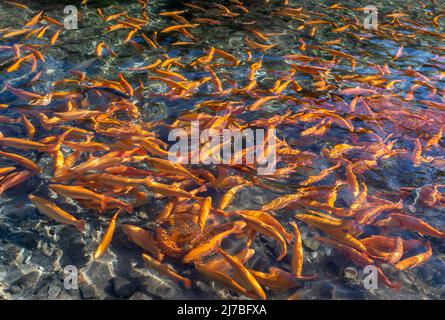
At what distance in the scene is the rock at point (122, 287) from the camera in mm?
2863

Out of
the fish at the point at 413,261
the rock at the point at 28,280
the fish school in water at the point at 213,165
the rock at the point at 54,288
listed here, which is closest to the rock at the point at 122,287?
the fish school in water at the point at 213,165

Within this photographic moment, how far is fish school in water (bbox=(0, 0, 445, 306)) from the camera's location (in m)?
3.01

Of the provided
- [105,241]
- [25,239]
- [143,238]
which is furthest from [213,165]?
[25,239]

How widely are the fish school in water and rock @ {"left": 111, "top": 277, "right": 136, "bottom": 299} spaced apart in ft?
0.05

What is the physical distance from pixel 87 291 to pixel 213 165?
161 centimetres

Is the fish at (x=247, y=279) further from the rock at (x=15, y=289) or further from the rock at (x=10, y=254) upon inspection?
the rock at (x=10, y=254)

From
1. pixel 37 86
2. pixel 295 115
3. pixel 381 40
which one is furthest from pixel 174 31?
pixel 381 40

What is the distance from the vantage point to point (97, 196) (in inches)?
131

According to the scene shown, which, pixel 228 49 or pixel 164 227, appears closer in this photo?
pixel 164 227

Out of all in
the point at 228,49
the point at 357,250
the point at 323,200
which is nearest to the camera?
the point at 357,250

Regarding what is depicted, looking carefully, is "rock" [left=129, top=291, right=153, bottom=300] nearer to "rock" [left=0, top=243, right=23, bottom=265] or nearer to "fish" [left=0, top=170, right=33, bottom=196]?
"rock" [left=0, top=243, right=23, bottom=265]

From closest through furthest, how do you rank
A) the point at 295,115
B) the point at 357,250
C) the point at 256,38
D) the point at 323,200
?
the point at 357,250, the point at 323,200, the point at 295,115, the point at 256,38

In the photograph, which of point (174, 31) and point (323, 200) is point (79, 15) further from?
point (323, 200)

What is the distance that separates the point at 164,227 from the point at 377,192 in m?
2.04
